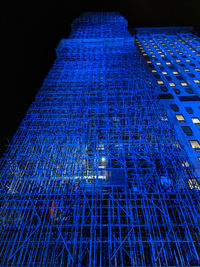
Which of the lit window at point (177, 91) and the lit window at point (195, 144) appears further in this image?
the lit window at point (177, 91)

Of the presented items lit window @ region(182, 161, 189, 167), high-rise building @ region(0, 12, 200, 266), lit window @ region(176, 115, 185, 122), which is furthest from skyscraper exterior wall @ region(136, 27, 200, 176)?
lit window @ region(182, 161, 189, 167)

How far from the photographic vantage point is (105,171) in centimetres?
1197

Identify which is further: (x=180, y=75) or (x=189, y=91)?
(x=180, y=75)

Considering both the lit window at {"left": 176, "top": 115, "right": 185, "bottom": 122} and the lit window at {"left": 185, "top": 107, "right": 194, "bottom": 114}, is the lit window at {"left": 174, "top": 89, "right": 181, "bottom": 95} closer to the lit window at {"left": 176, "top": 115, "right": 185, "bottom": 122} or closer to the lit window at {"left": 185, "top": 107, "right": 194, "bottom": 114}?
the lit window at {"left": 185, "top": 107, "right": 194, "bottom": 114}

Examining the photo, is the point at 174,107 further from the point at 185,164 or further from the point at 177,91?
the point at 185,164

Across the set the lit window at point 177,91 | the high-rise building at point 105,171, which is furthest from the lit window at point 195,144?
the lit window at point 177,91

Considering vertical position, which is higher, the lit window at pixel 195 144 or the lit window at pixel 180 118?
the lit window at pixel 180 118

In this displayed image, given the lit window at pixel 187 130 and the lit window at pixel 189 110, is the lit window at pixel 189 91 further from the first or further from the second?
the lit window at pixel 187 130

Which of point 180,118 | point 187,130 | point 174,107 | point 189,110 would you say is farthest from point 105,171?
point 189,110

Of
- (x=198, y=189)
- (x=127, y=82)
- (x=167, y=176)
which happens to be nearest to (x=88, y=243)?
(x=167, y=176)

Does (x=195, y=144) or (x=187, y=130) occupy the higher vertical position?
(x=187, y=130)

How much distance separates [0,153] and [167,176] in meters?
16.4

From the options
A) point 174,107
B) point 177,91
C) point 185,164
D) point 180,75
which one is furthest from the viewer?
point 180,75

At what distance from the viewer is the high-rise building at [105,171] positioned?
9.13m
